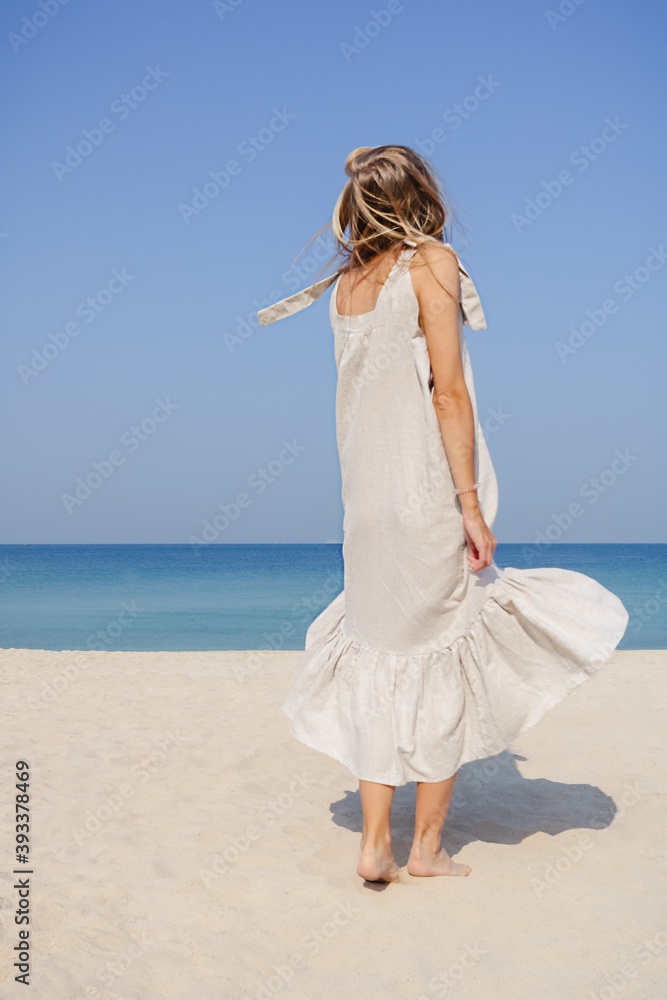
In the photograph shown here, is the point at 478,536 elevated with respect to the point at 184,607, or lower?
elevated

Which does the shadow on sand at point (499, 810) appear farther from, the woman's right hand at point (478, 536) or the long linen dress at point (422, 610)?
the woman's right hand at point (478, 536)

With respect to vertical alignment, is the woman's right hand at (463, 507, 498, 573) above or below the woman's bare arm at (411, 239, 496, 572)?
below

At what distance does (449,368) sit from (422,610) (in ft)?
2.67

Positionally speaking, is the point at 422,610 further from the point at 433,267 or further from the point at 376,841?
the point at 433,267

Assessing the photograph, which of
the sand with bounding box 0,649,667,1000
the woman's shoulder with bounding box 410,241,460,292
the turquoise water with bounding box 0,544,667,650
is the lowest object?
the turquoise water with bounding box 0,544,667,650

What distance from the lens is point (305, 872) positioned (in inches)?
111

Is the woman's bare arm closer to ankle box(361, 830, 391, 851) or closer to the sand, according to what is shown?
ankle box(361, 830, 391, 851)

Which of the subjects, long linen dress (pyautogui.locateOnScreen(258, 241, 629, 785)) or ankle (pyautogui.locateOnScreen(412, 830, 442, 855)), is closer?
long linen dress (pyautogui.locateOnScreen(258, 241, 629, 785))

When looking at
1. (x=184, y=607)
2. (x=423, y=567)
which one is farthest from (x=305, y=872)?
(x=184, y=607)

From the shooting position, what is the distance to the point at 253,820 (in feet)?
11.0

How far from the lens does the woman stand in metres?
2.55

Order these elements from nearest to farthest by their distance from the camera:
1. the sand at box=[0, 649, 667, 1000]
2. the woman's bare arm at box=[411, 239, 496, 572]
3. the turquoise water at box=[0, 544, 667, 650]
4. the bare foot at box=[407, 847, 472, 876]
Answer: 1. the sand at box=[0, 649, 667, 1000]
2. the woman's bare arm at box=[411, 239, 496, 572]
3. the bare foot at box=[407, 847, 472, 876]
4. the turquoise water at box=[0, 544, 667, 650]

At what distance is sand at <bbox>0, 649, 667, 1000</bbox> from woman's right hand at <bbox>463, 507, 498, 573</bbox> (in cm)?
112

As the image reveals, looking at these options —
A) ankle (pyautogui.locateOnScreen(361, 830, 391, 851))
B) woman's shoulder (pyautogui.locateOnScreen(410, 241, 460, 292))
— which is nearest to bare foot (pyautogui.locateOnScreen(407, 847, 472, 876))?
ankle (pyautogui.locateOnScreen(361, 830, 391, 851))
